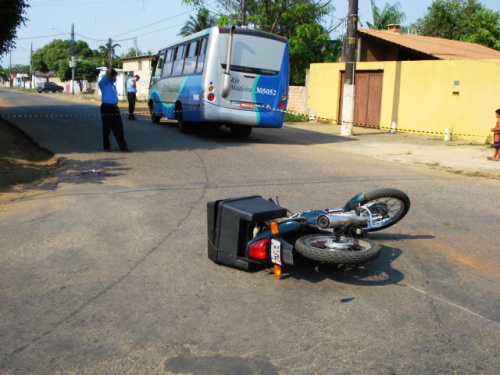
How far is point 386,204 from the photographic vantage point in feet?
18.6

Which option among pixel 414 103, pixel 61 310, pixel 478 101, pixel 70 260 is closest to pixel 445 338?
pixel 61 310

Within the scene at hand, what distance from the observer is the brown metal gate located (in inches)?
815

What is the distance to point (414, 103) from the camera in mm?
19188

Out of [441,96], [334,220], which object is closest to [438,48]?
[441,96]

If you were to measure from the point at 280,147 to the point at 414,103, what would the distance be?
7.38 m

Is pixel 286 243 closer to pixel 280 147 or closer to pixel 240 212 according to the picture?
pixel 240 212

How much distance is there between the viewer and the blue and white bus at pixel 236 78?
13836 mm

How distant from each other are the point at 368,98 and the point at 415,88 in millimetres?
2377

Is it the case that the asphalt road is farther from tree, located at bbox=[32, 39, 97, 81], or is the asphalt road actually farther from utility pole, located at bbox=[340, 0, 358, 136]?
tree, located at bbox=[32, 39, 97, 81]

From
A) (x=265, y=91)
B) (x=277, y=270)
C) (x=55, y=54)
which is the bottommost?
(x=277, y=270)

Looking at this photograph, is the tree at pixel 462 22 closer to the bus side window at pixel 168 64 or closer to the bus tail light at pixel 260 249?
the bus side window at pixel 168 64

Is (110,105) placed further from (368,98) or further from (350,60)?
(368,98)

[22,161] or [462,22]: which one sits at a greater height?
[462,22]

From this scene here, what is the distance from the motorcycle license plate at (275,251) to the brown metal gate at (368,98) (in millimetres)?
17012
